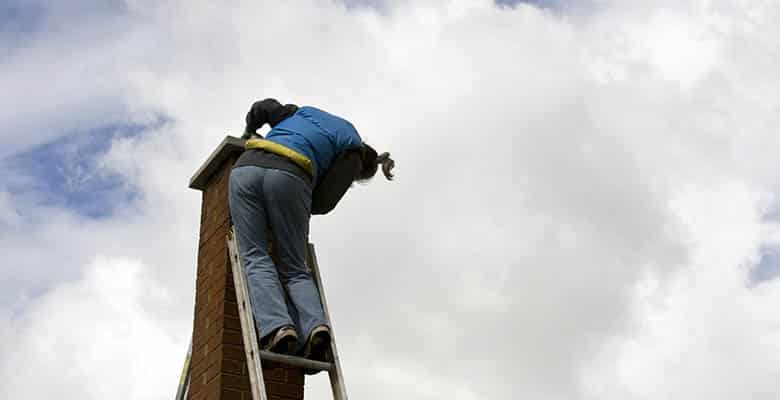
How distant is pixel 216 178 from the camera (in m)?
6.25

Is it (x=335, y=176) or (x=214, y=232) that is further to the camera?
(x=214, y=232)

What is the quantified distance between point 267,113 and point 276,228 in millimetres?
797

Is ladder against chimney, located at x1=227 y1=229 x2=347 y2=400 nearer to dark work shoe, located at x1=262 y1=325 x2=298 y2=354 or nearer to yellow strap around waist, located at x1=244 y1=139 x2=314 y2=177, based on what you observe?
dark work shoe, located at x1=262 y1=325 x2=298 y2=354

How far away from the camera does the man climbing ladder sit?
4867mm

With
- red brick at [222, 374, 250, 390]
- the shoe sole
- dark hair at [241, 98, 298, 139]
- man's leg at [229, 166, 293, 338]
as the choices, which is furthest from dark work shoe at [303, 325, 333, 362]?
dark hair at [241, 98, 298, 139]

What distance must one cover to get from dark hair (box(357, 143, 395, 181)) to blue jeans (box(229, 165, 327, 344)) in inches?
21.1

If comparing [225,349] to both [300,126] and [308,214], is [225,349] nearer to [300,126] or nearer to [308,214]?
[308,214]

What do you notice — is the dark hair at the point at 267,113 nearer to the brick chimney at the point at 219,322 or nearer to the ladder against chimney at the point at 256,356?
the brick chimney at the point at 219,322

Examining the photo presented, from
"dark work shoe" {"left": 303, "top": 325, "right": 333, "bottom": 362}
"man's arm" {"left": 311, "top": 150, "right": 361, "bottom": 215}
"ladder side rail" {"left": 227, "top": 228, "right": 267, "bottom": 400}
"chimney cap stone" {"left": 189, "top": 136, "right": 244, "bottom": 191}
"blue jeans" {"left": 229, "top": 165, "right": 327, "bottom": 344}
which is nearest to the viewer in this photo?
"ladder side rail" {"left": 227, "top": 228, "right": 267, "bottom": 400}

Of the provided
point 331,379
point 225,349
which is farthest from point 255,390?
point 225,349

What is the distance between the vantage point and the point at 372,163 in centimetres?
584

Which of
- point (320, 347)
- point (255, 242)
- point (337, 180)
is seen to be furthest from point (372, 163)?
point (320, 347)

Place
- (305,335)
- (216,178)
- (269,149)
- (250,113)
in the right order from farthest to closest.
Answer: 1. (216,178)
2. (250,113)
3. (269,149)
4. (305,335)

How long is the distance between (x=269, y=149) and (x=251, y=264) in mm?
638
